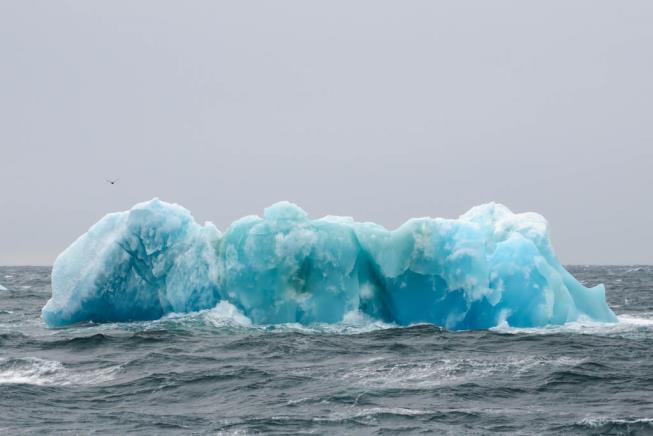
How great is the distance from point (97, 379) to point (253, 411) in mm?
4700

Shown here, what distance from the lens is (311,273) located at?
27094mm

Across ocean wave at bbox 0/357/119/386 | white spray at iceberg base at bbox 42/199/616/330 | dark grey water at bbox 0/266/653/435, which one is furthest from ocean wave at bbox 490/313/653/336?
ocean wave at bbox 0/357/119/386

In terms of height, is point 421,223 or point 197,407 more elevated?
point 421,223

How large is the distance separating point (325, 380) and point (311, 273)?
950 cm

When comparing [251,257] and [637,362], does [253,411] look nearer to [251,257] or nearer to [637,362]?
[637,362]

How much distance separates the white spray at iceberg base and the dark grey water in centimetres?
133

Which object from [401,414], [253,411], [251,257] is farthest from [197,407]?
[251,257]

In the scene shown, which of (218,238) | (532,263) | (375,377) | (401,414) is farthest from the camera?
(218,238)

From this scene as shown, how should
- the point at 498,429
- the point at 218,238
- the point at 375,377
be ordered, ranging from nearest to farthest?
the point at 498,429 → the point at 375,377 → the point at 218,238

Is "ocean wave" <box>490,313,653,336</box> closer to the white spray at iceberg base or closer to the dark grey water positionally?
the dark grey water

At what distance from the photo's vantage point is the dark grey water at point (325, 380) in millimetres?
14211

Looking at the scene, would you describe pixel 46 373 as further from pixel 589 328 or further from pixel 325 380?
pixel 589 328

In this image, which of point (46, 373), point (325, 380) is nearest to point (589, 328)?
point (325, 380)

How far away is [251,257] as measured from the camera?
1065 inches
